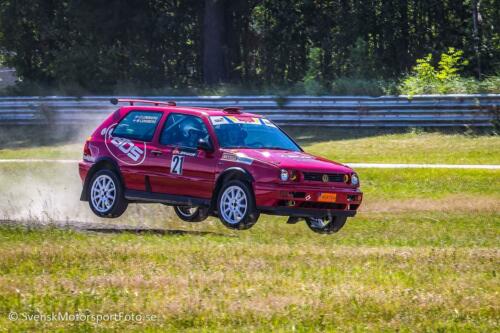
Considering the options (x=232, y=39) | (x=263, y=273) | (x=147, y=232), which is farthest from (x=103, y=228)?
(x=232, y=39)

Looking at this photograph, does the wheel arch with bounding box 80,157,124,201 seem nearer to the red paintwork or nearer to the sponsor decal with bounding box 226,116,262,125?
the red paintwork

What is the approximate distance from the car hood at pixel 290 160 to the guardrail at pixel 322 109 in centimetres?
1287

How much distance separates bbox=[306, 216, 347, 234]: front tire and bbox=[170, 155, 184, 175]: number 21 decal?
1.86m

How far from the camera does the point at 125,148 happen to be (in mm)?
15000

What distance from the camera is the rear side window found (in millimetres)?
14828

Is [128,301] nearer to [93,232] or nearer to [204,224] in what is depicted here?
[93,232]

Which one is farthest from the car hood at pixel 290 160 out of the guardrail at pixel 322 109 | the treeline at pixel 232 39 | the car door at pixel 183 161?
the treeline at pixel 232 39

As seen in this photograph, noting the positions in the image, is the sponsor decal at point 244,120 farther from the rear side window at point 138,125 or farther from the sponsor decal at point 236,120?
the rear side window at point 138,125

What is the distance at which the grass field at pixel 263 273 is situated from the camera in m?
8.17

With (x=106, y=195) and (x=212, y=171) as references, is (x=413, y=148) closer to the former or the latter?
(x=106, y=195)

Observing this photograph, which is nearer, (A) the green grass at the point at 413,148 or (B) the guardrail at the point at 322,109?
(A) the green grass at the point at 413,148

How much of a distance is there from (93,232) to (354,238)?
10.6ft

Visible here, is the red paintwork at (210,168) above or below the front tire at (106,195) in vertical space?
above

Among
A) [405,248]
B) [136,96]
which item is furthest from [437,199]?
[136,96]
